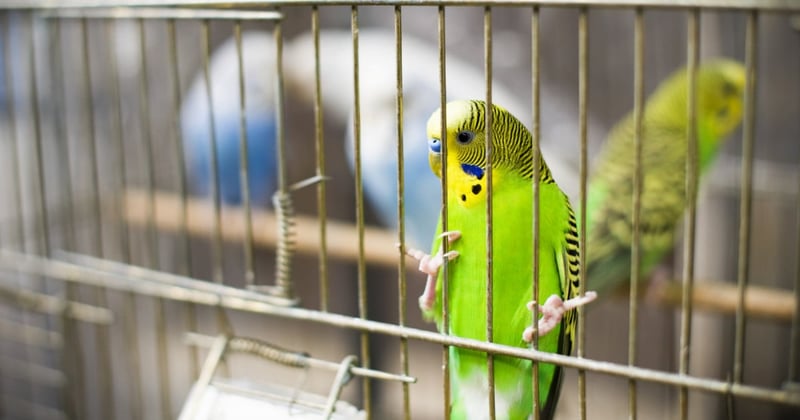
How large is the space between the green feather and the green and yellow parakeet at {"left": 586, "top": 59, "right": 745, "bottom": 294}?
462 millimetres

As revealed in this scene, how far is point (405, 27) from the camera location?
4.50ft

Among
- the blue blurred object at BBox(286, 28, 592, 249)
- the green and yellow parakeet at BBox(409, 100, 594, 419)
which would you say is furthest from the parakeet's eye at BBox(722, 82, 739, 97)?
the green and yellow parakeet at BBox(409, 100, 594, 419)

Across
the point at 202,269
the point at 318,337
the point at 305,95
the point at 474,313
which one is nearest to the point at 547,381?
the point at 474,313

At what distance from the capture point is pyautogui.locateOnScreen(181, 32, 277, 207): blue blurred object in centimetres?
148

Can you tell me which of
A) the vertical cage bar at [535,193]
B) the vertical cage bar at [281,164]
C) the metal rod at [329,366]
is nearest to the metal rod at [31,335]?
the metal rod at [329,366]

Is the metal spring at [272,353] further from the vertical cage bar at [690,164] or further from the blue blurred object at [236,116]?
the blue blurred object at [236,116]

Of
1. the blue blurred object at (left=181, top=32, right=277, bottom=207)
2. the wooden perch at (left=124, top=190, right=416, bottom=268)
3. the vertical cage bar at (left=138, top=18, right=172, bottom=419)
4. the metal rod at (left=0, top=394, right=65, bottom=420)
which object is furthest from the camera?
the metal rod at (left=0, top=394, right=65, bottom=420)

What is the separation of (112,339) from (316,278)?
0.66 meters

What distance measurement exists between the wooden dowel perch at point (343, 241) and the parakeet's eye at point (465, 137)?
277 mm

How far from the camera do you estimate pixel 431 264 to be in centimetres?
58

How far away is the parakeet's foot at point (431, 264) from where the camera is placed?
57 centimetres

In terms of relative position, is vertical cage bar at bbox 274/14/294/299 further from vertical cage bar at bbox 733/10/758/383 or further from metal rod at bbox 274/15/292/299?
vertical cage bar at bbox 733/10/758/383

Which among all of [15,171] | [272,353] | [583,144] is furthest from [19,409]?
[583,144]

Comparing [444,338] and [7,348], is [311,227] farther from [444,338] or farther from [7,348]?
[7,348]
